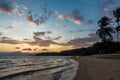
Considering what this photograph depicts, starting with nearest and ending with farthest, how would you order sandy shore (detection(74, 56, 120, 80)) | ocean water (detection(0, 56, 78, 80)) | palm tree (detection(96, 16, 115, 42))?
sandy shore (detection(74, 56, 120, 80)), ocean water (detection(0, 56, 78, 80)), palm tree (detection(96, 16, 115, 42))

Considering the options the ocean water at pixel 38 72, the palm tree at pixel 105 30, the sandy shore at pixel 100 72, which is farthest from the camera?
the palm tree at pixel 105 30

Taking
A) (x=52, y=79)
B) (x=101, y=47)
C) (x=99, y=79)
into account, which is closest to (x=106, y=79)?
(x=99, y=79)

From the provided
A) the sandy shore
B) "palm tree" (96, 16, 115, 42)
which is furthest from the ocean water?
"palm tree" (96, 16, 115, 42)

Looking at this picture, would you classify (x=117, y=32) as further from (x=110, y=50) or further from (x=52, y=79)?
(x=52, y=79)

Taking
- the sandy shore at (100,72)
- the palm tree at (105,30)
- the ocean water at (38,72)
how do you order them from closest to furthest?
the sandy shore at (100,72), the ocean water at (38,72), the palm tree at (105,30)

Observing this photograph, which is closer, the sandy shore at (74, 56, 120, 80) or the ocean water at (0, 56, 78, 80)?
the sandy shore at (74, 56, 120, 80)

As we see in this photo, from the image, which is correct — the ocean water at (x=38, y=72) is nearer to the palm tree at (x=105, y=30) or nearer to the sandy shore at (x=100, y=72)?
the sandy shore at (x=100, y=72)

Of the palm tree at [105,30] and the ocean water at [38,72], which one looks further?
the palm tree at [105,30]

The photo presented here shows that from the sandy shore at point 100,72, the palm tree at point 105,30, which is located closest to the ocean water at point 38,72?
the sandy shore at point 100,72

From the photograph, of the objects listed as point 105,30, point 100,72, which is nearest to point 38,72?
point 100,72

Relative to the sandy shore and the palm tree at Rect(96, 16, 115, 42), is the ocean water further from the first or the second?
the palm tree at Rect(96, 16, 115, 42)

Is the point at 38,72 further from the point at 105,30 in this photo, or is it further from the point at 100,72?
the point at 105,30

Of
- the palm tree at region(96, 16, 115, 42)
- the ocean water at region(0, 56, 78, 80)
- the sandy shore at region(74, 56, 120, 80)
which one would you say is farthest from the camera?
the palm tree at region(96, 16, 115, 42)

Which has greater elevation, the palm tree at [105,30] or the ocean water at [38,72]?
the palm tree at [105,30]
